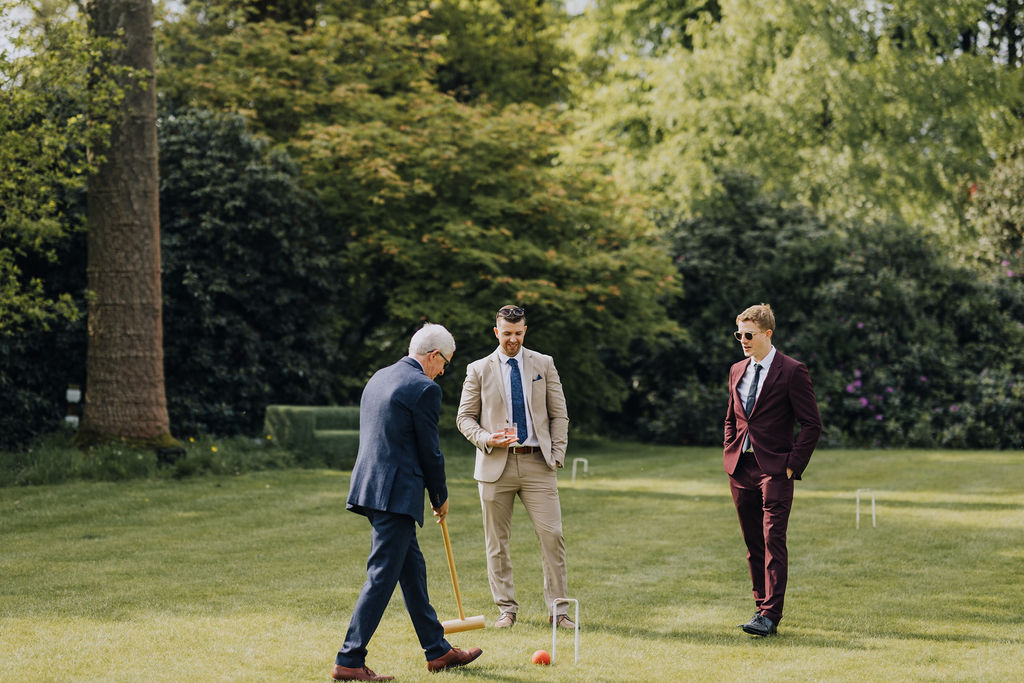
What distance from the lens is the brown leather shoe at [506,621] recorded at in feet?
23.5

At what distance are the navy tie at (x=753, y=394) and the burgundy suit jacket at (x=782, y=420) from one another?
55mm

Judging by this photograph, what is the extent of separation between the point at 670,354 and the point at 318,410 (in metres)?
10.3

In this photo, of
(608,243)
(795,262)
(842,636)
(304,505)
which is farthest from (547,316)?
(842,636)

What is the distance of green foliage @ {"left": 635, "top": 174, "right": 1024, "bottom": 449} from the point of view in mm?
22469

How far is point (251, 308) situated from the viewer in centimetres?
1834

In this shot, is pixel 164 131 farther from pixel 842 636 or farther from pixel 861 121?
pixel 861 121

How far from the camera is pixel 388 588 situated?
18.7ft

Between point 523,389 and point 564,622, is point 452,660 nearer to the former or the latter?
point 564,622

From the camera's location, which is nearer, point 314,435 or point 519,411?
point 519,411

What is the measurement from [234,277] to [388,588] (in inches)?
515

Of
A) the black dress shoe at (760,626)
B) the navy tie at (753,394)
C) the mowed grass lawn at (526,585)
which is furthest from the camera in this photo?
the navy tie at (753,394)

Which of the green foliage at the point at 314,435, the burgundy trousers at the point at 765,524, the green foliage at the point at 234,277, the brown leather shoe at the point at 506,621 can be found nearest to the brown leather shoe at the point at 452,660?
the brown leather shoe at the point at 506,621

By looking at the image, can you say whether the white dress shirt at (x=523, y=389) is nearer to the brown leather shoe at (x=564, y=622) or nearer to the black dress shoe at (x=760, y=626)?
the brown leather shoe at (x=564, y=622)

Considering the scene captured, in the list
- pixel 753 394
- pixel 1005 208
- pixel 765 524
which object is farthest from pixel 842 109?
pixel 765 524
